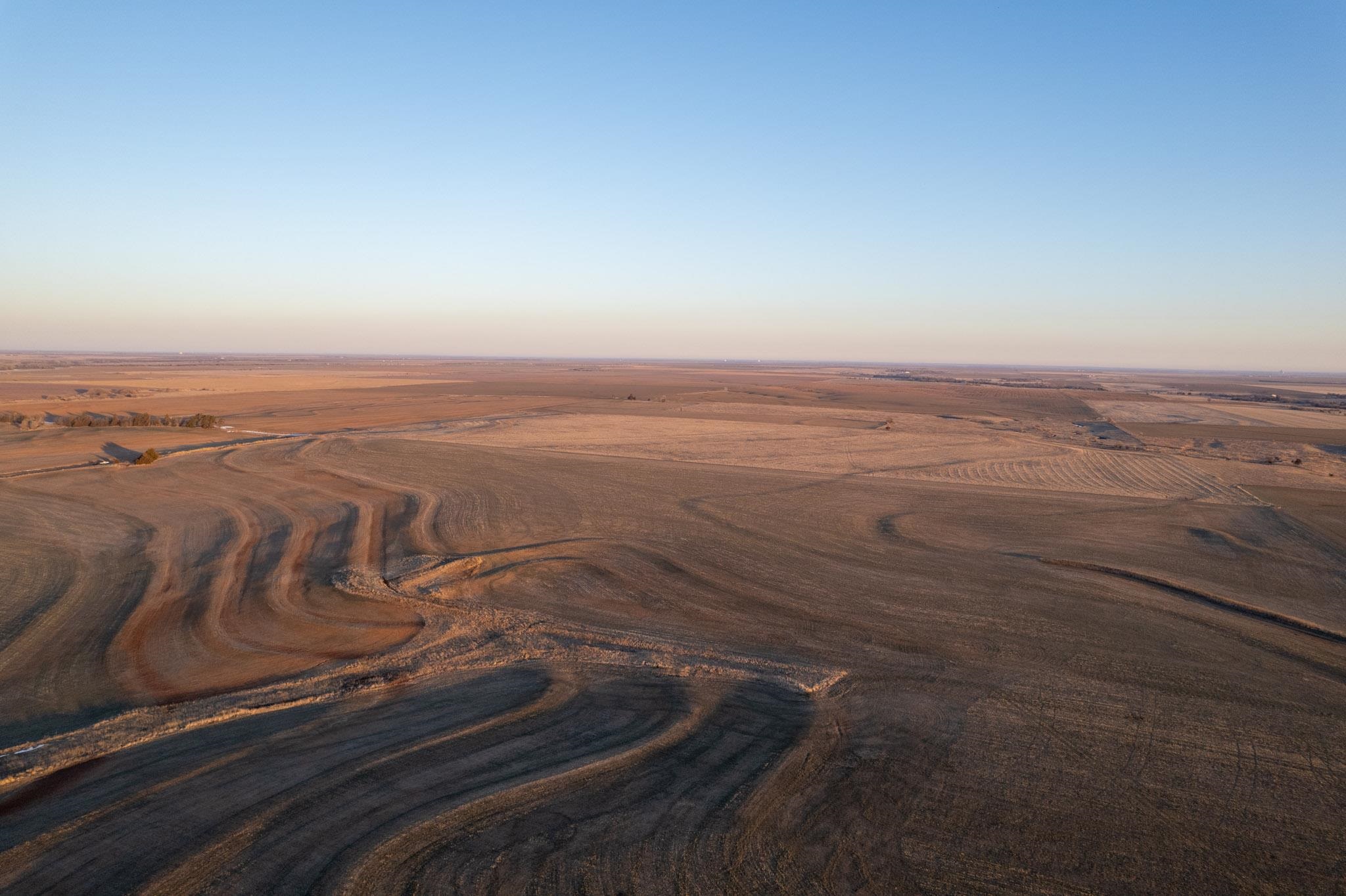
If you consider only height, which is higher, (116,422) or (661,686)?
(116,422)

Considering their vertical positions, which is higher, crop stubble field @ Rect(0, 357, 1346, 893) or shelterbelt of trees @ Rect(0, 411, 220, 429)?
shelterbelt of trees @ Rect(0, 411, 220, 429)

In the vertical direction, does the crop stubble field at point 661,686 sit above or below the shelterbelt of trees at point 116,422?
below

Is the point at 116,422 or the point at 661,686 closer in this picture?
the point at 661,686

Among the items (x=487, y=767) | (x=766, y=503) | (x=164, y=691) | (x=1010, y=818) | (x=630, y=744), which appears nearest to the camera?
(x=1010, y=818)

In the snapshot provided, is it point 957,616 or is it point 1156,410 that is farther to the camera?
point 1156,410

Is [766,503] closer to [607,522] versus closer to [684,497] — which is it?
[684,497]

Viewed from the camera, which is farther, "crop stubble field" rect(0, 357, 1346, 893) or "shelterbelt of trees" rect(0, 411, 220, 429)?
"shelterbelt of trees" rect(0, 411, 220, 429)

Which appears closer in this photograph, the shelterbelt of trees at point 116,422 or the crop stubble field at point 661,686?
the crop stubble field at point 661,686

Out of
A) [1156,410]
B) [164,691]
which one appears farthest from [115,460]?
[1156,410]
